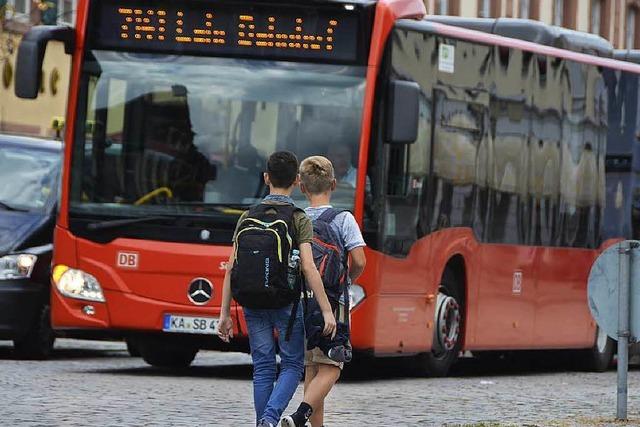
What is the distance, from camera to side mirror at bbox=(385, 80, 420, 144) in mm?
16438

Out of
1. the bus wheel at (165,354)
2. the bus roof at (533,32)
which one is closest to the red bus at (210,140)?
→ the bus wheel at (165,354)

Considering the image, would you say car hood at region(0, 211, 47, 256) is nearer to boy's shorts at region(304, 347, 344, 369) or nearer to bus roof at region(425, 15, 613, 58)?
bus roof at region(425, 15, 613, 58)

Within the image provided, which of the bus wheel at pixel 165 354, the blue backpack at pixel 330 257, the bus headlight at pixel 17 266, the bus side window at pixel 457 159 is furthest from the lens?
the bus wheel at pixel 165 354

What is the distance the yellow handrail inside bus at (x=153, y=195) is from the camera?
16562mm

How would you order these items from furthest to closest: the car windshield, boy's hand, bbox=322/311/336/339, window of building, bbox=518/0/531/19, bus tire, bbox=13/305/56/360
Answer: window of building, bbox=518/0/531/19 → the car windshield → bus tire, bbox=13/305/56/360 → boy's hand, bbox=322/311/336/339

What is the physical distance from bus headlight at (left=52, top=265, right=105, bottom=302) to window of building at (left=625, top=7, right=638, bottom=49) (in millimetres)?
45270

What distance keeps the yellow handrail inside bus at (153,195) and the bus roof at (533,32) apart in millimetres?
3120

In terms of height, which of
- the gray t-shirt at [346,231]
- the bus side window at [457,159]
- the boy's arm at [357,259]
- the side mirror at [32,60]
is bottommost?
the boy's arm at [357,259]

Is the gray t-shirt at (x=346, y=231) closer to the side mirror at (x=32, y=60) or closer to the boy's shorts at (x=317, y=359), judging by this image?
the boy's shorts at (x=317, y=359)

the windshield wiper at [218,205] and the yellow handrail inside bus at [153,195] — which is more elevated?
the yellow handrail inside bus at [153,195]

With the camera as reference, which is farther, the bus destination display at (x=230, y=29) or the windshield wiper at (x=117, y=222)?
the bus destination display at (x=230, y=29)

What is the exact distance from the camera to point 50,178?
64.7 feet

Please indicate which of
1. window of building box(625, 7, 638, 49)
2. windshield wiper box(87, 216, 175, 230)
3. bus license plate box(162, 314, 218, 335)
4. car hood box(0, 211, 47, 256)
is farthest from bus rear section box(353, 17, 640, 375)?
window of building box(625, 7, 638, 49)

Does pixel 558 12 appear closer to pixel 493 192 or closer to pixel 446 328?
pixel 493 192
